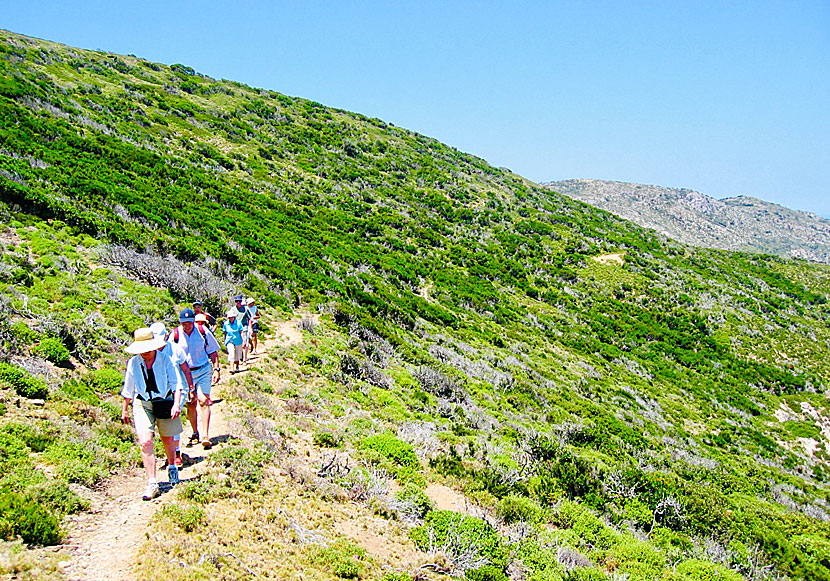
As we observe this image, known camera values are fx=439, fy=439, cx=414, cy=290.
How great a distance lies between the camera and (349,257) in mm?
21641

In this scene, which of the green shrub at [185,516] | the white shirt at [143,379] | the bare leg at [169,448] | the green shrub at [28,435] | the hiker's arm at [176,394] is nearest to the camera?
the green shrub at [185,516]

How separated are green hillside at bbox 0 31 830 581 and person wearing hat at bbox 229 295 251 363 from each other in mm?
842

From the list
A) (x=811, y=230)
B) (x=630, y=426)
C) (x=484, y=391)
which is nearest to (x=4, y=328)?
(x=484, y=391)

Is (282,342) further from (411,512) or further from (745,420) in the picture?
(745,420)

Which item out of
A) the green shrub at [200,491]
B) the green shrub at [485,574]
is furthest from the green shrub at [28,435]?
the green shrub at [485,574]

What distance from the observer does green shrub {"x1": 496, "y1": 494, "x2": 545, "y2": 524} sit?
686cm

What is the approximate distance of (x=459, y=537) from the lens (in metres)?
5.59

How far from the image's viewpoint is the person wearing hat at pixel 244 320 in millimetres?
Answer: 9719

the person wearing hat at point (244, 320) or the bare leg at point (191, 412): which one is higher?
the person wearing hat at point (244, 320)

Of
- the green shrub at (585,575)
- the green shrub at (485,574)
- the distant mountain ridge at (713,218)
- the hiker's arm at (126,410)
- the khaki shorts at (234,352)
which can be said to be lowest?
the green shrub at (585,575)

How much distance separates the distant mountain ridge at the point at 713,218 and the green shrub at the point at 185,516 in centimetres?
12403

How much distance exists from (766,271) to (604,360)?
32.3 m

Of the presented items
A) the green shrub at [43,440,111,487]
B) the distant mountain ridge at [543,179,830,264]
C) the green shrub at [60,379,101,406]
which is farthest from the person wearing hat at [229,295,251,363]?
the distant mountain ridge at [543,179,830,264]

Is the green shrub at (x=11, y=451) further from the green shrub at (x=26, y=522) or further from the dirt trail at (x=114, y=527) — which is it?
the dirt trail at (x=114, y=527)
